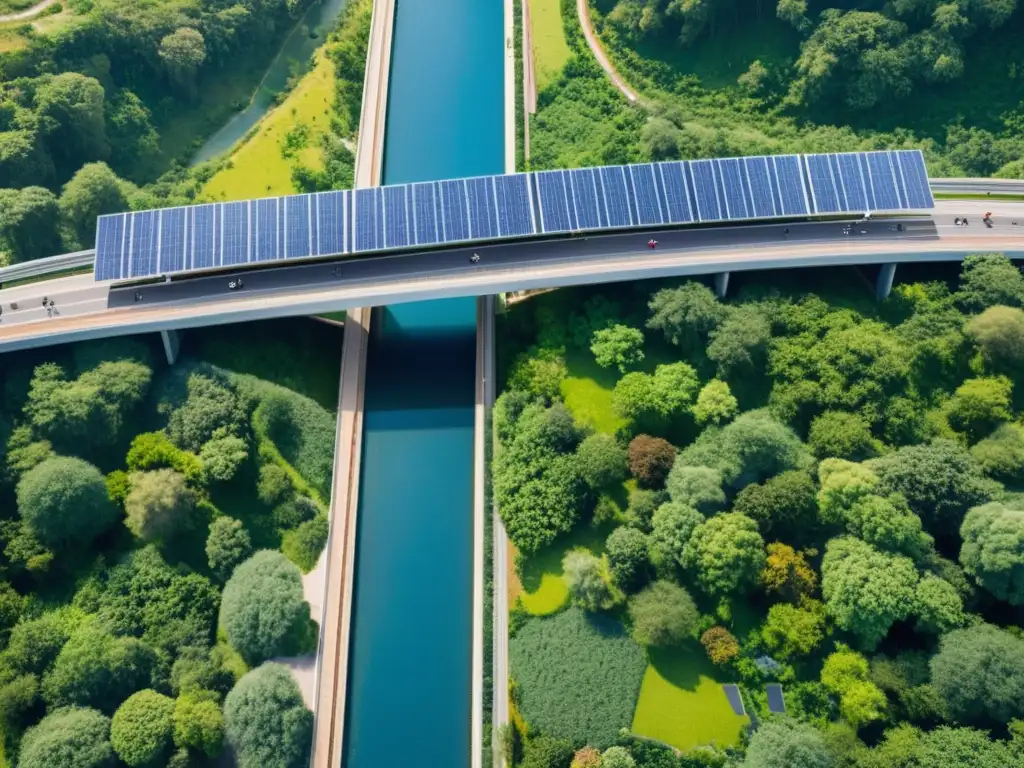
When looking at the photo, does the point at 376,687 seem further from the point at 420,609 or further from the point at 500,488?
the point at 500,488

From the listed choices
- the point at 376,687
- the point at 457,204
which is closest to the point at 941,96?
the point at 457,204

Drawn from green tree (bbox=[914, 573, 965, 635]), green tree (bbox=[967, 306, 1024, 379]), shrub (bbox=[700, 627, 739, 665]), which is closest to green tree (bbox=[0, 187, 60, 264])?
shrub (bbox=[700, 627, 739, 665])

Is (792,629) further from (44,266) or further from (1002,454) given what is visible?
(44,266)

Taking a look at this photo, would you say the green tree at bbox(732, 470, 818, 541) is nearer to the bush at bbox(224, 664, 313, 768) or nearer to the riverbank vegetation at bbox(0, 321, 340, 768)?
the riverbank vegetation at bbox(0, 321, 340, 768)

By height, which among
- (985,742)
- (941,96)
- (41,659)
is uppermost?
(941,96)

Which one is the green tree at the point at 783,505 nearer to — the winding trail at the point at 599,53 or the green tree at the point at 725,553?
the green tree at the point at 725,553

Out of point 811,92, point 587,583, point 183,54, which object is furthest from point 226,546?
point 811,92
